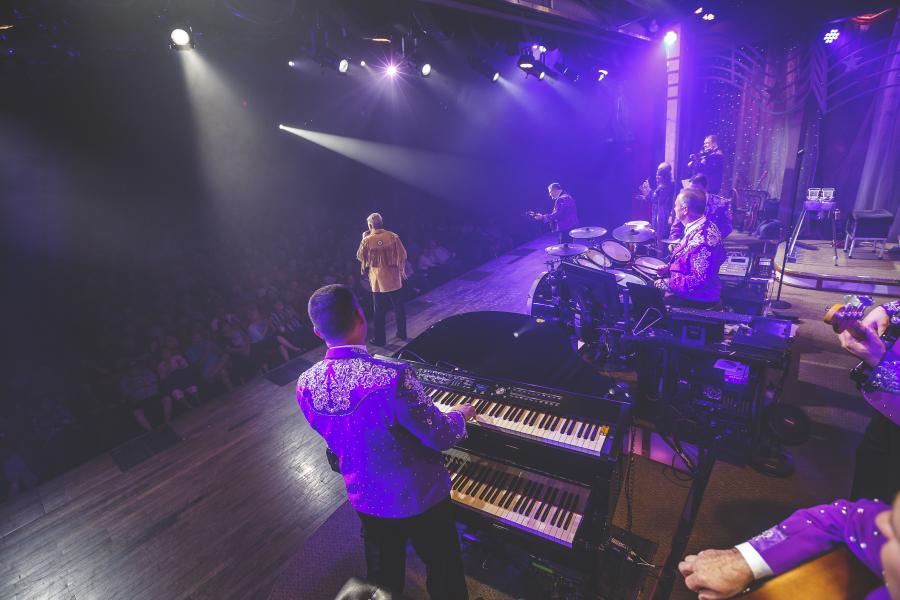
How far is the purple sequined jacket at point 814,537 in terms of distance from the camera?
0.98 metres

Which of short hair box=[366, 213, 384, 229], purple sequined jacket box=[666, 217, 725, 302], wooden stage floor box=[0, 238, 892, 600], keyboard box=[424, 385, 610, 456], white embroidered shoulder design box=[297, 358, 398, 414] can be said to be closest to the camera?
white embroidered shoulder design box=[297, 358, 398, 414]

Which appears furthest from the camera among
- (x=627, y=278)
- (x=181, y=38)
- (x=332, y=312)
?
(x=627, y=278)

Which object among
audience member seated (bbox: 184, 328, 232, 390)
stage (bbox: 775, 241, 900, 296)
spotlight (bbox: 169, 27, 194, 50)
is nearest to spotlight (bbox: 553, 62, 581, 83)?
stage (bbox: 775, 241, 900, 296)

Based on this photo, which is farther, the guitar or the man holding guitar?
the guitar

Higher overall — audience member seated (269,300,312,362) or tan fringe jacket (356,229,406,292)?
tan fringe jacket (356,229,406,292)

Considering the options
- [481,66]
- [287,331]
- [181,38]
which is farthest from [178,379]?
[481,66]

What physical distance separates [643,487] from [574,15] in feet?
26.9

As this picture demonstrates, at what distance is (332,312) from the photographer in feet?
5.23

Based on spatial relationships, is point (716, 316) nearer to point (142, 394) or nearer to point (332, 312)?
point (332, 312)

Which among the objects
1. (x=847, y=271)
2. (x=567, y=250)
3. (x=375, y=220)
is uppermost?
(x=375, y=220)

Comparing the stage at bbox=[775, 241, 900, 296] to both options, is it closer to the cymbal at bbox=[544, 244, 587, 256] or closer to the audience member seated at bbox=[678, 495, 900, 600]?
the cymbal at bbox=[544, 244, 587, 256]

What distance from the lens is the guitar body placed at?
968 mm

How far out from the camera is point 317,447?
4023 millimetres

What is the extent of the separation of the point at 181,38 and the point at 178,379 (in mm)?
3672
